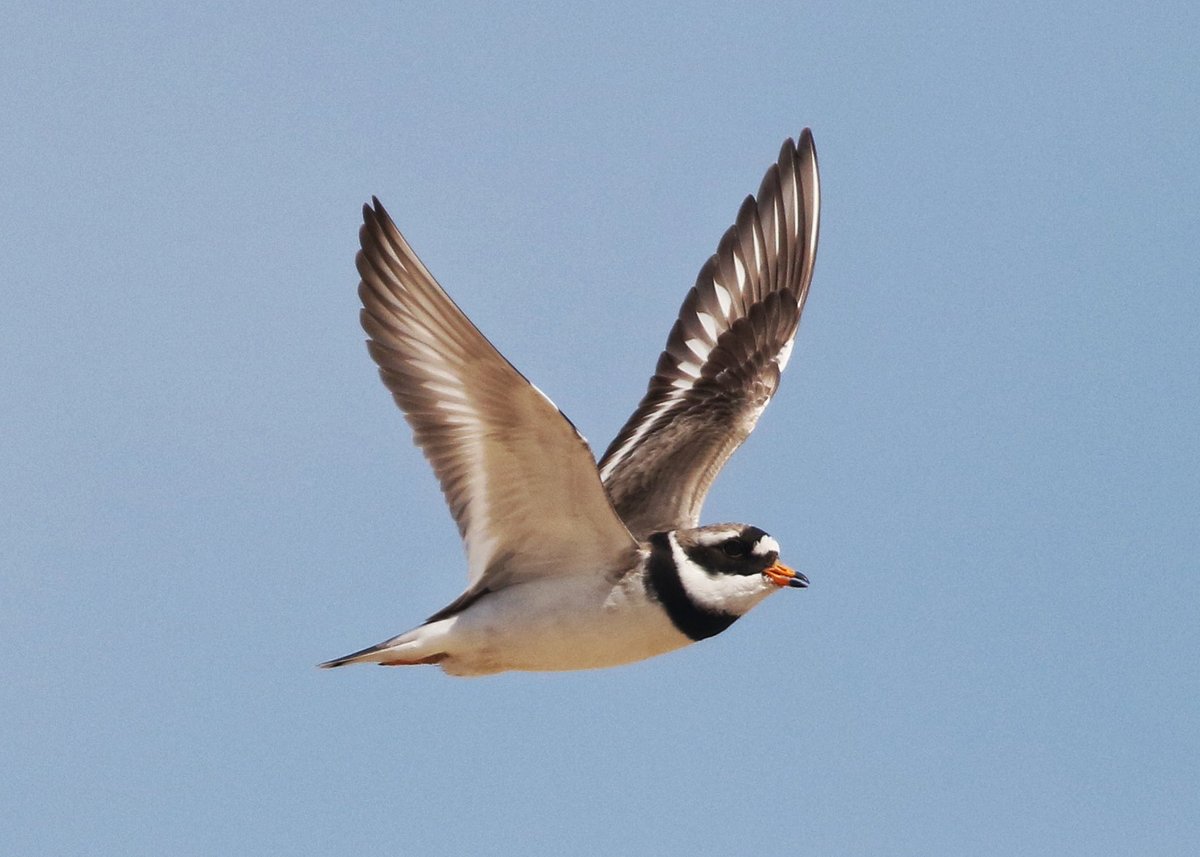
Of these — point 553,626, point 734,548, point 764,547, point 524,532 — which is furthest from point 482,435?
point 764,547

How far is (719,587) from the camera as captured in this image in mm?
11516

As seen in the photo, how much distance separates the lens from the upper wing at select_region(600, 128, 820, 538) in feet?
42.8

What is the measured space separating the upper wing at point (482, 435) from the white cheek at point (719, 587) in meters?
0.34

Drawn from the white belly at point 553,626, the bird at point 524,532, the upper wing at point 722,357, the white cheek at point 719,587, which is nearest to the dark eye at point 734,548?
the bird at point 524,532

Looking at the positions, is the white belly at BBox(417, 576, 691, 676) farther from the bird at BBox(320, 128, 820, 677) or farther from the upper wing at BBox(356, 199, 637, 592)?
the upper wing at BBox(356, 199, 637, 592)

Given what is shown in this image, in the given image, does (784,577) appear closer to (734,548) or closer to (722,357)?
(734,548)

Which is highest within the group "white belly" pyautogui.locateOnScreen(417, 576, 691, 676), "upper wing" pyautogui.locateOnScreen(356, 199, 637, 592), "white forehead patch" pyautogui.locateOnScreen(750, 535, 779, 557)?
"upper wing" pyautogui.locateOnScreen(356, 199, 637, 592)

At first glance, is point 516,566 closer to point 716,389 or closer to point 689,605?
point 689,605

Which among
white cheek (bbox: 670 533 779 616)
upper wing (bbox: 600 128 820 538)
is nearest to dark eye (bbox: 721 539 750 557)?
white cheek (bbox: 670 533 779 616)

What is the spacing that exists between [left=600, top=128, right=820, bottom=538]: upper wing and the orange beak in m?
1.05

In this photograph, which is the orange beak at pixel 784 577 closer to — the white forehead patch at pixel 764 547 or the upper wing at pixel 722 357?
the white forehead patch at pixel 764 547

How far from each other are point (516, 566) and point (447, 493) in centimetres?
64

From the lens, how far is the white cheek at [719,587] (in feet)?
37.5

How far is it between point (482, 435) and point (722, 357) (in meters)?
3.96
